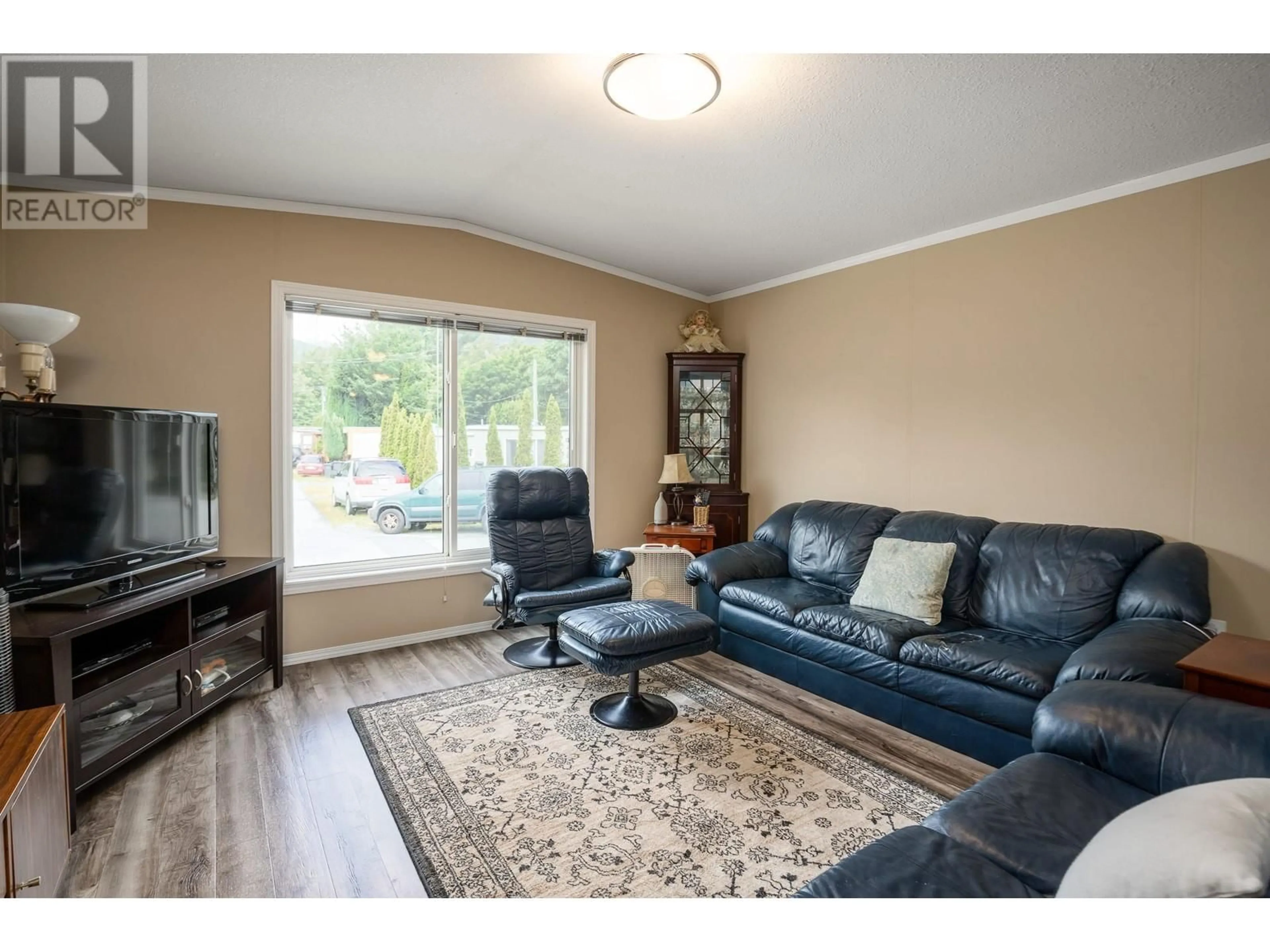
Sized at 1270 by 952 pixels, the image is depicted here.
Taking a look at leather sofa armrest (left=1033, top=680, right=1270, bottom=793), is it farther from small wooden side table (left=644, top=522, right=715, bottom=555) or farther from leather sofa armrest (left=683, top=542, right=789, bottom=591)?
small wooden side table (left=644, top=522, right=715, bottom=555)

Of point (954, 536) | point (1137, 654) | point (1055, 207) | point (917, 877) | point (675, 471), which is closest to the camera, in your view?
point (917, 877)

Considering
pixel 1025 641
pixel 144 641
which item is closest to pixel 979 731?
pixel 1025 641

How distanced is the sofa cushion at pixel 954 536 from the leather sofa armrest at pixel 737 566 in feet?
2.30


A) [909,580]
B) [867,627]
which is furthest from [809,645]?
[909,580]

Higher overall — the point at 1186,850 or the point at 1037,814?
the point at 1186,850

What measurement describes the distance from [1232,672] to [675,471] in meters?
3.30

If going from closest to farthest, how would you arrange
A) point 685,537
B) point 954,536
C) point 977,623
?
1. point 977,623
2. point 954,536
3. point 685,537

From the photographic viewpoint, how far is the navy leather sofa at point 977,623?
2.30m

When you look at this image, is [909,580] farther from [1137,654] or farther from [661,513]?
[661,513]

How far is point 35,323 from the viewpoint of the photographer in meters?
2.41

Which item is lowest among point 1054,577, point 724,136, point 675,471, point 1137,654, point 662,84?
point 1137,654

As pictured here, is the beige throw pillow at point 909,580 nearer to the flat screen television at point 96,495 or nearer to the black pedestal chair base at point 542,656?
the black pedestal chair base at point 542,656
